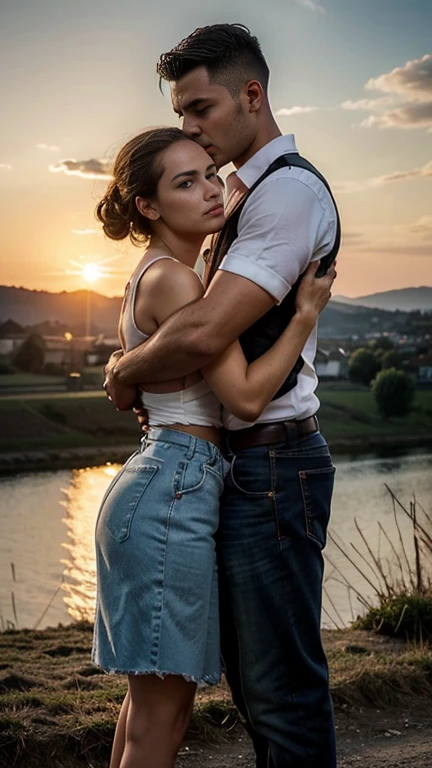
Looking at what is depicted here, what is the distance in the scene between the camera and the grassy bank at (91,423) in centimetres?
2264

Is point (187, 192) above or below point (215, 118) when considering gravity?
below

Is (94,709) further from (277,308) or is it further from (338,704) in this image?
(277,308)

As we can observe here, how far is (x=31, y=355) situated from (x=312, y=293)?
2294 centimetres

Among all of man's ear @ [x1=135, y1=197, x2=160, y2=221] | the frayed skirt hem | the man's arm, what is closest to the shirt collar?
man's ear @ [x1=135, y1=197, x2=160, y2=221]

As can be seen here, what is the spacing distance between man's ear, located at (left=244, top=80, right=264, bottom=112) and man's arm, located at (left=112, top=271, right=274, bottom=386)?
546 millimetres

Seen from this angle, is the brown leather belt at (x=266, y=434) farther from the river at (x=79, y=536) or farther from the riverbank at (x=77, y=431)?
the riverbank at (x=77, y=431)

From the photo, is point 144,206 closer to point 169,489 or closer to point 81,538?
point 169,489

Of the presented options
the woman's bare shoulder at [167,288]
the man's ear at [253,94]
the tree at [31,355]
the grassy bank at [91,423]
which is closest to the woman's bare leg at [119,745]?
the woman's bare shoulder at [167,288]

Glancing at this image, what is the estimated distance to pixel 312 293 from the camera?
7.55 feet

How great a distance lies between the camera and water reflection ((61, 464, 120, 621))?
706cm

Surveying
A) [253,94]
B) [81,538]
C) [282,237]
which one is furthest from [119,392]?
[81,538]

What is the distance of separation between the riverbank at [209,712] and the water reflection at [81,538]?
0.49m

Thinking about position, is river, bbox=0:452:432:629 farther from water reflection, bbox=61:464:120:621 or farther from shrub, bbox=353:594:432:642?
shrub, bbox=353:594:432:642

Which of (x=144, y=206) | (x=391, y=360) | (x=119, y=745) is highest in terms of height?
(x=391, y=360)
